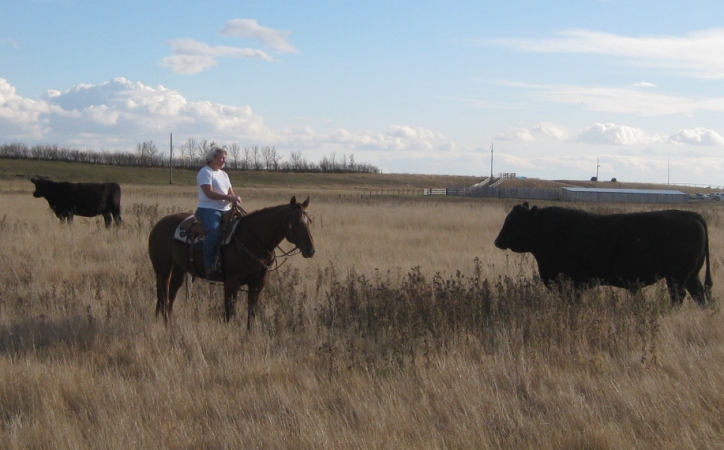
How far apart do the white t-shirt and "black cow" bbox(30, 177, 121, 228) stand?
14762 mm

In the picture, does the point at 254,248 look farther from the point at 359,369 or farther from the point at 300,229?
the point at 359,369

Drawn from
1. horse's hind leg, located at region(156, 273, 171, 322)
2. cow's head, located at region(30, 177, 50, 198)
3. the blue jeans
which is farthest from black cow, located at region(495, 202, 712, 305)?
cow's head, located at region(30, 177, 50, 198)

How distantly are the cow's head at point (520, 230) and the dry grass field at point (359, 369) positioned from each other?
1.01 metres

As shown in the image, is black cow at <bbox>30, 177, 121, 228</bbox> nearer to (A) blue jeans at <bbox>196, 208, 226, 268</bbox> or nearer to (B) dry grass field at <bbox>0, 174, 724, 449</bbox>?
(B) dry grass field at <bbox>0, 174, 724, 449</bbox>

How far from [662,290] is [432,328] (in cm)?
323

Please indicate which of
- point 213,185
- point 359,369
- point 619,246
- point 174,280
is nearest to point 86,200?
point 174,280

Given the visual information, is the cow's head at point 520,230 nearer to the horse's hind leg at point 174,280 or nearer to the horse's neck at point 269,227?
the horse's neck at point 269,227

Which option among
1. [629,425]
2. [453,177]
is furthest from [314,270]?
[453,177]

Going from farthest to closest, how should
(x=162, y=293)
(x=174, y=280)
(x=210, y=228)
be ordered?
(x=174, y=280) → (x=162, y=293) → (x=210, y=228)

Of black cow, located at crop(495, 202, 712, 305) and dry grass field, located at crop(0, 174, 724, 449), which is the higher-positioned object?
black cow, located at crop(495, 202, 712, 305)

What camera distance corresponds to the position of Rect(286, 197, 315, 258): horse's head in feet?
25.8

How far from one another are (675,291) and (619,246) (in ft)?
2.94

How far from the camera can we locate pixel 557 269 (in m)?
10.1

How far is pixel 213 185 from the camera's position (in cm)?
852
